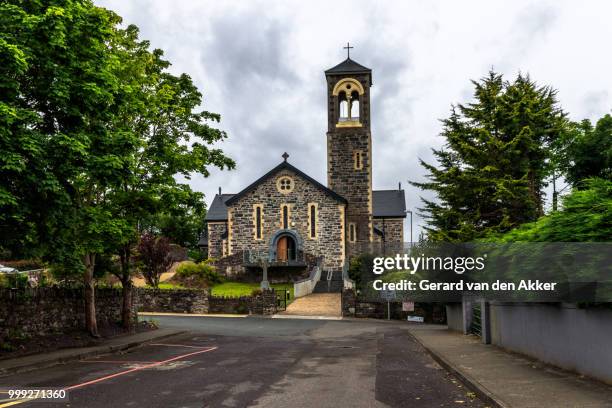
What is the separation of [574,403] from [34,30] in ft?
44.6

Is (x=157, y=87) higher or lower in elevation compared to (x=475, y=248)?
higher

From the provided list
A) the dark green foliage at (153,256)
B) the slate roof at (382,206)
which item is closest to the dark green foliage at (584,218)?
the dark green foliage at (153,256)

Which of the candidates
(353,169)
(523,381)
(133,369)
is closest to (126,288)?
(133,369)

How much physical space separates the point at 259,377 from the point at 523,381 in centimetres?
525

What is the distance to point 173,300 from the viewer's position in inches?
1500

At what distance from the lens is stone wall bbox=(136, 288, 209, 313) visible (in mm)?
37531

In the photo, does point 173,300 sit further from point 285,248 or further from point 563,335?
point 563,335

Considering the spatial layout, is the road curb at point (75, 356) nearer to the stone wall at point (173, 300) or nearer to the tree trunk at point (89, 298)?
the tree trunk at point (89, 298)

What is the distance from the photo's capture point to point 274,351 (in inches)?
698

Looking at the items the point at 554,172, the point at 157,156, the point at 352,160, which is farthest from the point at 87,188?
the point at 352,160

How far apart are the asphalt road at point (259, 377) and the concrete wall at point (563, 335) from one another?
2.21 m

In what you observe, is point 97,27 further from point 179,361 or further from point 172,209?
point 179,361

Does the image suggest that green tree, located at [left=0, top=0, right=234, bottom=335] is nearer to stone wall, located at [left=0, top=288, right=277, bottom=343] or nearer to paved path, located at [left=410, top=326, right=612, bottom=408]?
stone wall, located at [left=0, top=288, right=277, bottom=343]

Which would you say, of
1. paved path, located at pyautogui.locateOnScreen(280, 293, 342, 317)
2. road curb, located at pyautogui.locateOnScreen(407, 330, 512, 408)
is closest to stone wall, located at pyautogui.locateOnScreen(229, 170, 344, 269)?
paved path, located at pyautogui.locateOnScreen(280, 293, 342, 317)
